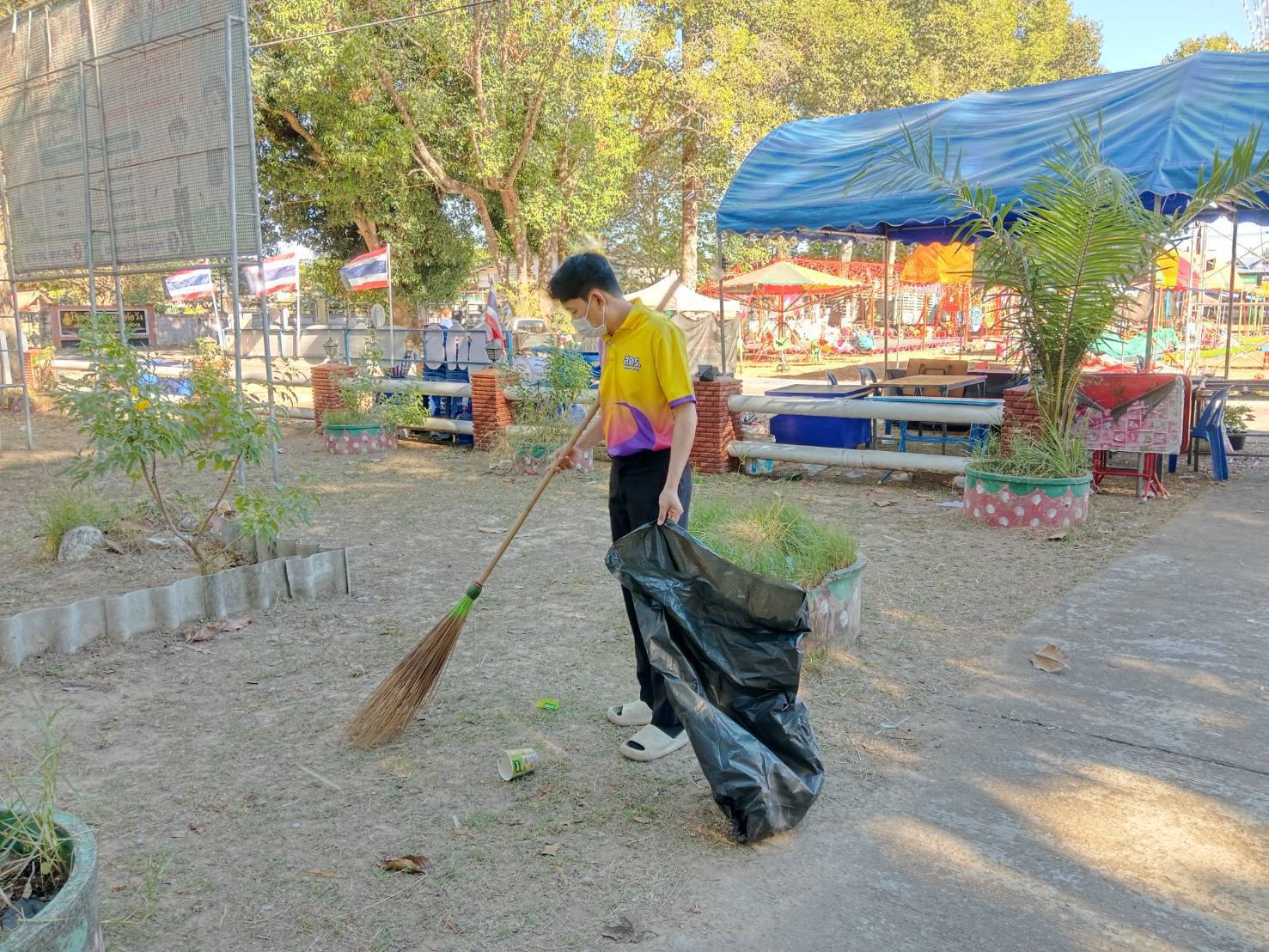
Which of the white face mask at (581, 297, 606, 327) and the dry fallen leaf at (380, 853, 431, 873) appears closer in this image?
the dry fallen leaf at (380, 853, 431, 873)

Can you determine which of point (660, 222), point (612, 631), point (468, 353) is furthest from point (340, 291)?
point (612, 631)

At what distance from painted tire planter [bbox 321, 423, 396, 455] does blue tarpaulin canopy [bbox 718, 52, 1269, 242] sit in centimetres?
471

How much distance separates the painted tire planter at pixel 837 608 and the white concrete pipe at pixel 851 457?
14.6 feet

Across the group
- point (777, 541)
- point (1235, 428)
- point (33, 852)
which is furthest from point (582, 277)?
point (1235, 428)

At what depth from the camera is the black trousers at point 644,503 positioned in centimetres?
365

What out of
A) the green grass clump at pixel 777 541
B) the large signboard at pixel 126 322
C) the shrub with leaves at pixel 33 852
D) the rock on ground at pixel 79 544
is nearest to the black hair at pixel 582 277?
the green grass clump at pixel 777 541

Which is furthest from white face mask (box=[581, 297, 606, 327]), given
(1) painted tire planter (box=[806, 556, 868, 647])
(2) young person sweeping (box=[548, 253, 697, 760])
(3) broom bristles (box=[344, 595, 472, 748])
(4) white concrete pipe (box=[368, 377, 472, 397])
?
(4) white concrete pipe (box=[368, 377, 472, 397])

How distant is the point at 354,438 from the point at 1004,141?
25.8 ft

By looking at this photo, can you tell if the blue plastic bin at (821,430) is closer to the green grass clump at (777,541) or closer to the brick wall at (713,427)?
the brick wall at (713,427)

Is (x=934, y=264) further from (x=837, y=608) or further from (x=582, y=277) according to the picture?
(x=582, y=277)

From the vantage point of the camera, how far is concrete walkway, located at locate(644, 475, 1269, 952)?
272cm

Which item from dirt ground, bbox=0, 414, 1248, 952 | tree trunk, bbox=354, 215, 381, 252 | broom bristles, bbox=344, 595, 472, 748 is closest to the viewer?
dirt ground, bbox=0, 414, 1248, 952

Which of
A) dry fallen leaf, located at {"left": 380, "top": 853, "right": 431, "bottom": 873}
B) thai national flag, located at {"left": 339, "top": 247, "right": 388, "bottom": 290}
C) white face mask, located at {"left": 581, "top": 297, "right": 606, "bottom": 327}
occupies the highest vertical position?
thai national flag, located at {"left": 339, "top": 247, "right": 388, "bottom": 290}

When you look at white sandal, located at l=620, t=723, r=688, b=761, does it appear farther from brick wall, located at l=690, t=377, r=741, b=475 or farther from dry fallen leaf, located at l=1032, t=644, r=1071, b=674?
brick wall, located at l=690, t=377, r=741, b=475
